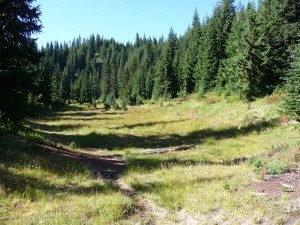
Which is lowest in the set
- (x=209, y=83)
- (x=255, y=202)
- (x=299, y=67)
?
(x=255, y=202)

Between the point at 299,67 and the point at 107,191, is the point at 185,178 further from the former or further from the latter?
the point at 299,67

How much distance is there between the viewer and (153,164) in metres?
8.47

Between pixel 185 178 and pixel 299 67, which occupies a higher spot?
pixel 299 67

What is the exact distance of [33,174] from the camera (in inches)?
237

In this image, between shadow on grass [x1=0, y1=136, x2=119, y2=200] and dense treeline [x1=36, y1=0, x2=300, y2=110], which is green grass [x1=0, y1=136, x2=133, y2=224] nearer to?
shadow on grass [x1=0, y1=136, x2=119, y2=200]

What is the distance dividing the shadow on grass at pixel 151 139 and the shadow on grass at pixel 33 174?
6.52m

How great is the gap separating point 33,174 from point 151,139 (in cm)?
1174

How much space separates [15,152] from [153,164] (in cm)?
605

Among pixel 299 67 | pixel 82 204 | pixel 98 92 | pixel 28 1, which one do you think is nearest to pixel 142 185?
pixel 82 204

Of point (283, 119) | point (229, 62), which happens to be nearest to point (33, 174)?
point (283, 119)

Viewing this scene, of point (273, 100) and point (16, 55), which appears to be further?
point (273, 100)

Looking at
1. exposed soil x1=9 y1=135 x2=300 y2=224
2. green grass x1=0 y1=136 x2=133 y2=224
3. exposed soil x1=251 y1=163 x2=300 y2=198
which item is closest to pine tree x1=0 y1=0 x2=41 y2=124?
green grass x1=0 y1=136 x2=133 y2=224

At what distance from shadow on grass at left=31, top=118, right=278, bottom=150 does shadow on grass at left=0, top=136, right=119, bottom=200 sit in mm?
6516

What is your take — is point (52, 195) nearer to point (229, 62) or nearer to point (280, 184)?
point (280, 184)
